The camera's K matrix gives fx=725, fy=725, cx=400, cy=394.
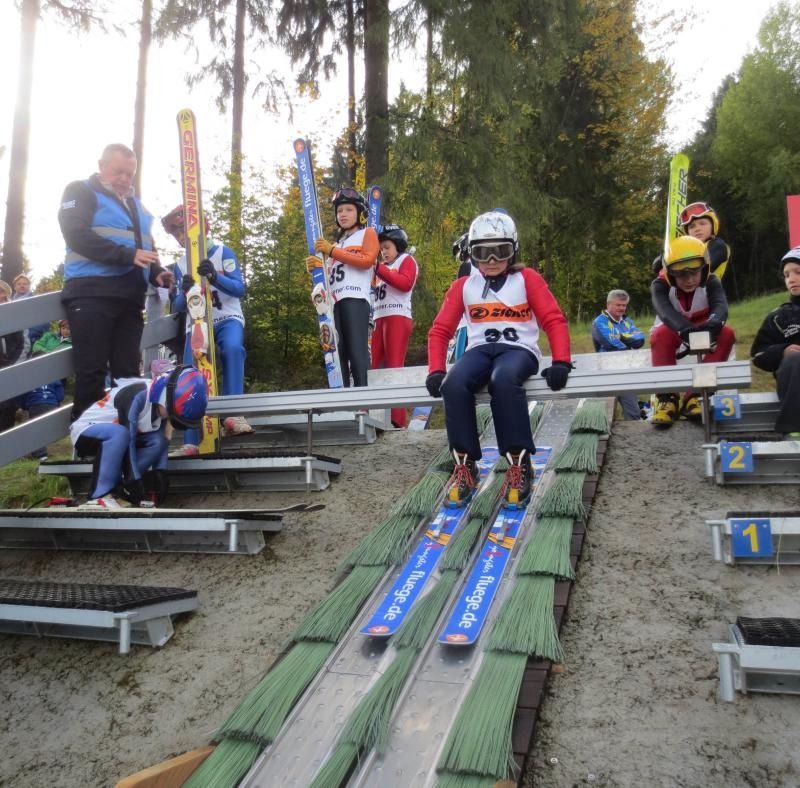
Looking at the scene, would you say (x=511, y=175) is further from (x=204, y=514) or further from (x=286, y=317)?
(x=204, y=514)

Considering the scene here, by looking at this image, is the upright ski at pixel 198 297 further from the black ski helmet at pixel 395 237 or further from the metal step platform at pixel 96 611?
the metal step platform at pixel 96 611

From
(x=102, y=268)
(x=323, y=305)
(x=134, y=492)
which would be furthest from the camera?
(x=323, y=305)

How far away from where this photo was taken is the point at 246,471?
17.1 ft

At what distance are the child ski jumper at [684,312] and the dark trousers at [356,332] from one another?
243 cm

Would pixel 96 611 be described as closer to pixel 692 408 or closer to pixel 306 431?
pixel 306 431

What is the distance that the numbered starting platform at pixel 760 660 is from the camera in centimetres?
244

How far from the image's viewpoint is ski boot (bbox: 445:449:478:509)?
434 centimetres

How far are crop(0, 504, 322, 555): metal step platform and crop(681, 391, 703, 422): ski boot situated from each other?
2988 millimetres

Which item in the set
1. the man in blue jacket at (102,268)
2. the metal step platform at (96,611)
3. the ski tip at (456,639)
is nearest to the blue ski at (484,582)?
the ski tip at (456,639)

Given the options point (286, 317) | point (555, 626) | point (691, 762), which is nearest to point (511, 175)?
point (286, 317)

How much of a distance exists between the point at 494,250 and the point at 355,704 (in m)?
2.84

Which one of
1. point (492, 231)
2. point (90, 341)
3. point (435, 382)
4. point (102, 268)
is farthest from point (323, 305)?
point (492, 231)

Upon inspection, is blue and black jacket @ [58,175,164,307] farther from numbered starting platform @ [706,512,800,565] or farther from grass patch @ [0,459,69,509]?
numbered starting platform @ [706,512,800,565]

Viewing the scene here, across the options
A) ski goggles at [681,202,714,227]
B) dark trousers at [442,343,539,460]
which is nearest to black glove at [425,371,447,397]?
dark trousers at [442,343,539,460]
